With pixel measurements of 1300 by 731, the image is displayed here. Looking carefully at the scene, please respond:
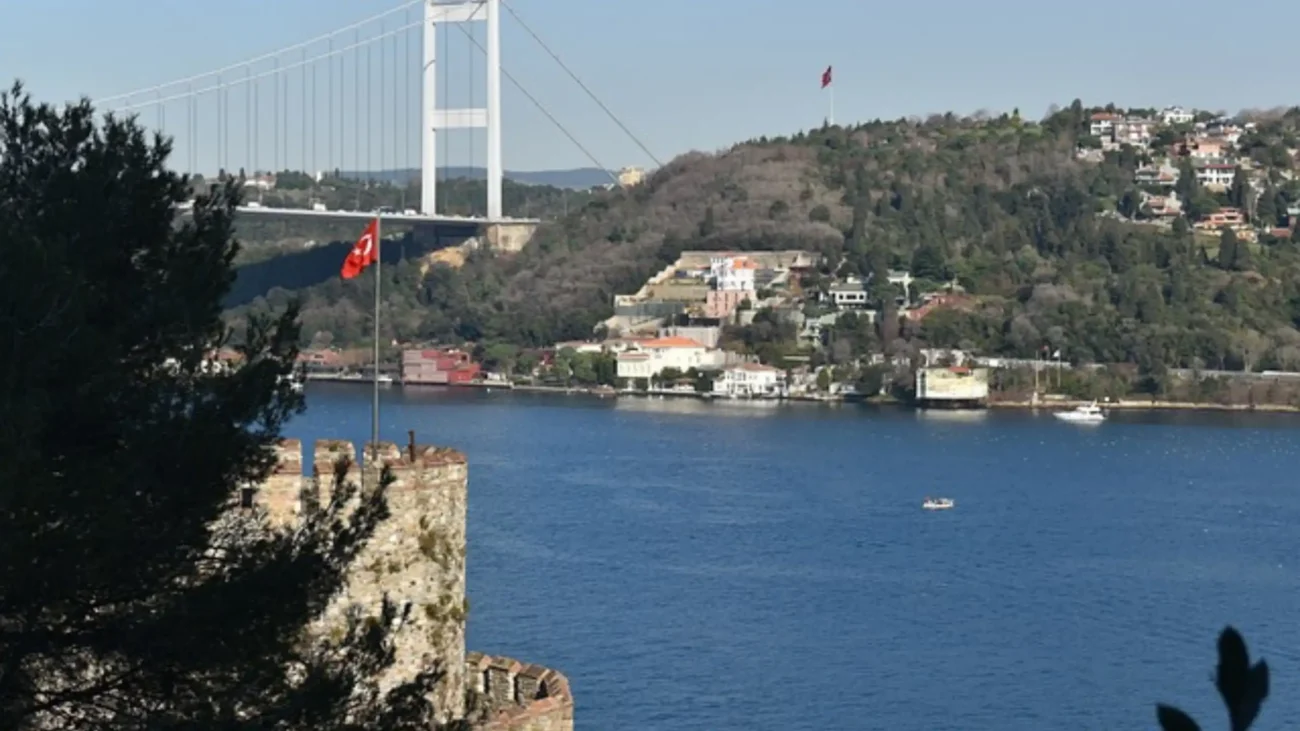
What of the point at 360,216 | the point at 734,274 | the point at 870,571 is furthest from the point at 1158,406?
the point at 870,571

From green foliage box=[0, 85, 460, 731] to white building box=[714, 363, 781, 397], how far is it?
29159 millimetres

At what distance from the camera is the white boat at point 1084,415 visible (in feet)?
92.8

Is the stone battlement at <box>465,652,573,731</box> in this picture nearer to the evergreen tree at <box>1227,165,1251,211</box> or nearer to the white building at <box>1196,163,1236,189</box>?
the evergreen tree at <box>1227,165,1251,211</box>

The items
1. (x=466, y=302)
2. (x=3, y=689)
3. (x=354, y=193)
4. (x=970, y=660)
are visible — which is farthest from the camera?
(x=354, y=193)

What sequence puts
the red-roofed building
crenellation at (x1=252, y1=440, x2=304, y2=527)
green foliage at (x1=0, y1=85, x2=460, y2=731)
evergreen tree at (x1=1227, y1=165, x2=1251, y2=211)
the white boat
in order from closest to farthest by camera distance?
green foliage at (x1=0, y1=85, x2=460, y2=731), crenellation at (x1=252, y1=440, x2=304, y2=527), the white boat, the red-roofed building, evergreen tree at (x1=1227, y1=165, x2=1251, y2=211)

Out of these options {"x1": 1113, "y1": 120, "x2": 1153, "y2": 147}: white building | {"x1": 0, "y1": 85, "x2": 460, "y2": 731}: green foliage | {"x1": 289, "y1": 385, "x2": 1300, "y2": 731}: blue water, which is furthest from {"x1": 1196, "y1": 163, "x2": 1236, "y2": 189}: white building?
{"x1": 0, "y1": 85, "x2": 460, "y2": 731}: green foliage

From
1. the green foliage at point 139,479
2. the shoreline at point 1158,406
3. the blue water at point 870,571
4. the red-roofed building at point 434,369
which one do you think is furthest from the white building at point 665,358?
the green foliage at point 139,479

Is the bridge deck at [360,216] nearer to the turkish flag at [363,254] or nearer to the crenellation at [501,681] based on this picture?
the turkish flag at [363,254]

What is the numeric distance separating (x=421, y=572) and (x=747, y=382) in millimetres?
29086

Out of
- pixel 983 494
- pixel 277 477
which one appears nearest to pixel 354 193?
pixel 983 494

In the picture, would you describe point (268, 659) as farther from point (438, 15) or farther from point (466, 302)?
point (466, 302)

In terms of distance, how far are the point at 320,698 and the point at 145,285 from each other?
499mm

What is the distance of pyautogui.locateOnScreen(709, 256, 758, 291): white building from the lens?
122 feet

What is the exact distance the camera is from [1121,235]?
3875cm
